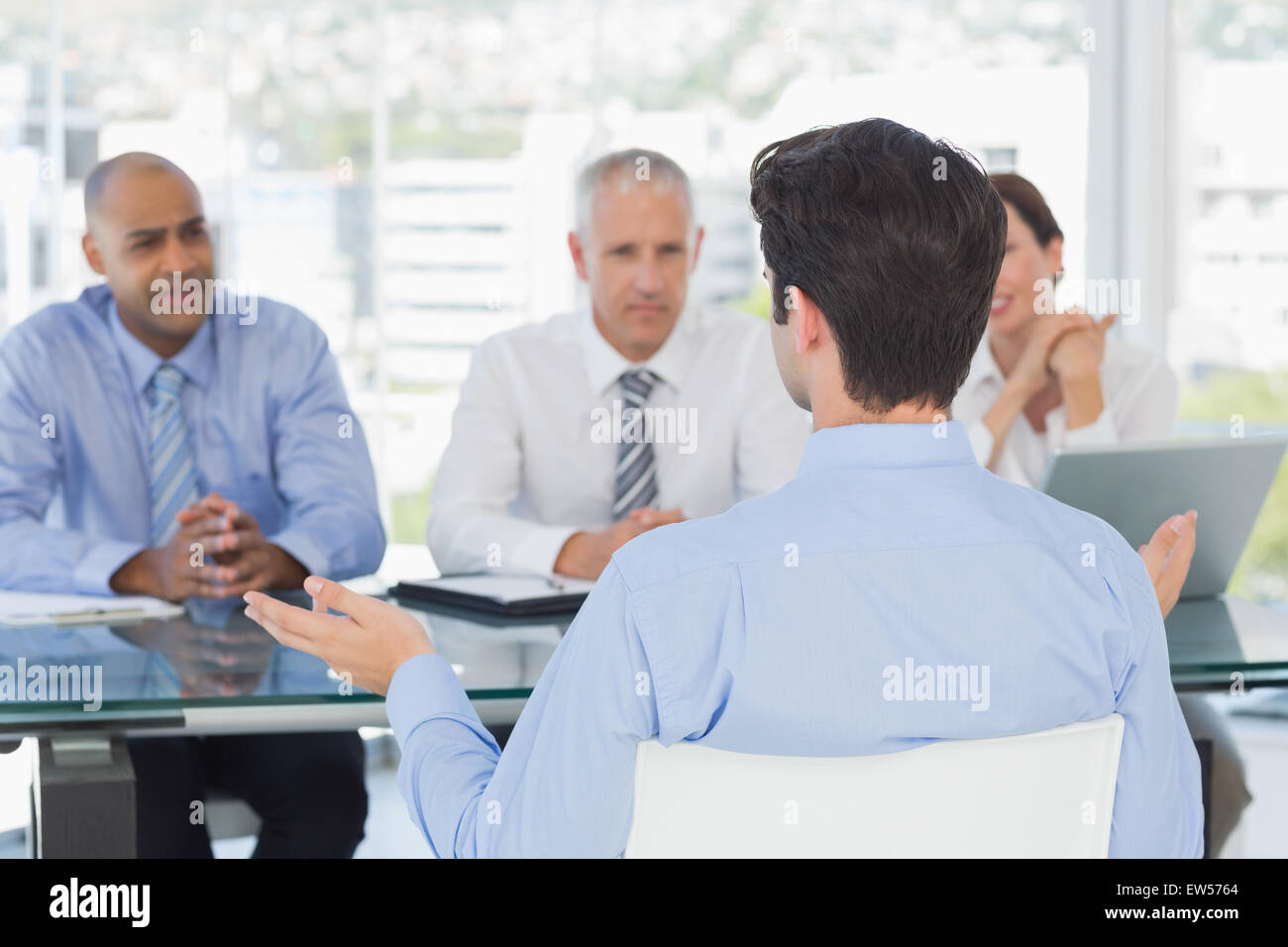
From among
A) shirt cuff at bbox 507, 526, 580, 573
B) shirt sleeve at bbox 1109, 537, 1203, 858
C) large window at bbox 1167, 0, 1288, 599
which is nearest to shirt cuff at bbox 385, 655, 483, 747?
shirt sleeve at bbox 1109, 537, 1203, 858

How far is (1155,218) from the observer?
5.42 m

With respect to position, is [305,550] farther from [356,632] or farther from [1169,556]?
[1169,556]

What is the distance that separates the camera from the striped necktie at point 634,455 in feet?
9.39

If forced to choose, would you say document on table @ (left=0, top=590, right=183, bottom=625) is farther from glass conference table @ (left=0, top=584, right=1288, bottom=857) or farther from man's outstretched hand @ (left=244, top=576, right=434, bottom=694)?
man's outstretched hand @ (left=244, top=576, right=434, bottom=694)

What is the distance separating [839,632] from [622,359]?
1984 mm

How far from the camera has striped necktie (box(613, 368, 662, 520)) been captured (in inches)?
113

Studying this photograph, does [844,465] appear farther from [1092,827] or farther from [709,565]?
[1092,827]

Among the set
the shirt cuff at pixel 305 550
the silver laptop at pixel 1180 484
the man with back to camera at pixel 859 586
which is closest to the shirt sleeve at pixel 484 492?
the shirt cuff at pixel 305 550

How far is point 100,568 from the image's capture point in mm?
2301

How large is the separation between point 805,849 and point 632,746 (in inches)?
6.5

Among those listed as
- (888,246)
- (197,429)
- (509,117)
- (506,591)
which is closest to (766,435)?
(506,591)

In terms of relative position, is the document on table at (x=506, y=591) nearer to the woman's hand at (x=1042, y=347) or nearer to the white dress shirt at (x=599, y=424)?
the white dress shirt at (x=599, y=424)

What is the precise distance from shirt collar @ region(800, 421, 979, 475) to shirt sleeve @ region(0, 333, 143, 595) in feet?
5.14
